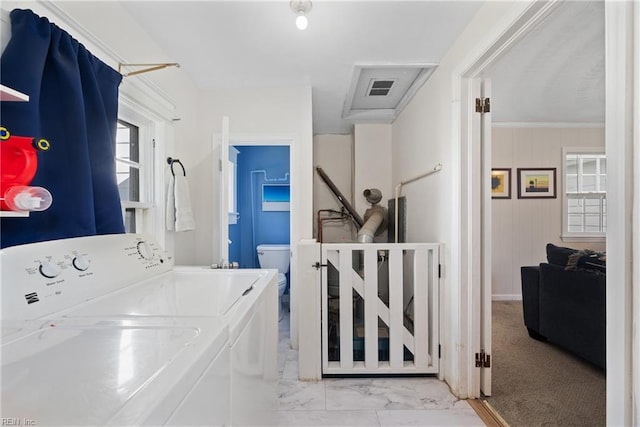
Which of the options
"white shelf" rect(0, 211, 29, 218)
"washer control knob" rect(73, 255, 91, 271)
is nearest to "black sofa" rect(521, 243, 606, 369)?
"washer control knob" rect(73, 255, 91, 271)

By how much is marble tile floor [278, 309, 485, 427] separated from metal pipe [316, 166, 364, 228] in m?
Result: 2.07

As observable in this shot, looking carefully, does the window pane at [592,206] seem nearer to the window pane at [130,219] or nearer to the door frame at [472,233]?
the door frame at [472,233]

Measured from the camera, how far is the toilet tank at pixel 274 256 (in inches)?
151

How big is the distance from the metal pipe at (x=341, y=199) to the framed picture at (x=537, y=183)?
→ 7.29 ft

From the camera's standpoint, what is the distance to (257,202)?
14.1 feet

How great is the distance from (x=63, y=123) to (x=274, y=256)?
2.86 meters

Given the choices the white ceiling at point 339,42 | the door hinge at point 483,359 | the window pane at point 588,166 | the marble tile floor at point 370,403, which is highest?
the white ceiling at point 339,42

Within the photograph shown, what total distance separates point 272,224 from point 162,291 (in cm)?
313

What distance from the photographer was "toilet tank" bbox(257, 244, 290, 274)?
12.6 feet

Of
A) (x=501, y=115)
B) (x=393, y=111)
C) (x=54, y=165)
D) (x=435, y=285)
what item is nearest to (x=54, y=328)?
(x=54, y=165)

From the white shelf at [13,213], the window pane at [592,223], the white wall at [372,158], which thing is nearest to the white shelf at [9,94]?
the white shelf at [13,213]

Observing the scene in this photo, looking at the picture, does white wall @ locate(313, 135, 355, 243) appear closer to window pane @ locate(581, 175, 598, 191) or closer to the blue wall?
the blue wall

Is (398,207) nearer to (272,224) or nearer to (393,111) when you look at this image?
(393,111)

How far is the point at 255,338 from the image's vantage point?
1.12 metres
